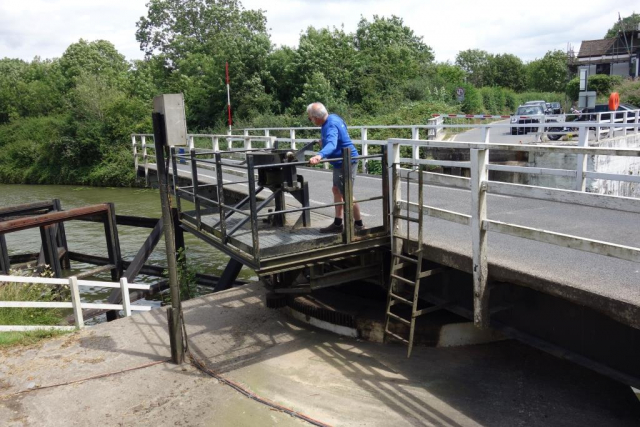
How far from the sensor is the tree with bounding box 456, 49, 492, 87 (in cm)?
7694

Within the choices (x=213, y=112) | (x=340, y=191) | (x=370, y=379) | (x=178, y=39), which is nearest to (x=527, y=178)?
(x=340, y=191)

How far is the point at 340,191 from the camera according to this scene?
7.02m

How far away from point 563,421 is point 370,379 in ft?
6.23

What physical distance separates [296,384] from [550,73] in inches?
2815

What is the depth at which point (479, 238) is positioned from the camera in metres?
5.54

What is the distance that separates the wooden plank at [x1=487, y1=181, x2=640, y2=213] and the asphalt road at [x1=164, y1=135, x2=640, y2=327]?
0.65 metres

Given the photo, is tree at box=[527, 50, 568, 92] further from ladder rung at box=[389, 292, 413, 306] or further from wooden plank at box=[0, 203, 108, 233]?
ladder rung at box=[389, 292, 413, 306]

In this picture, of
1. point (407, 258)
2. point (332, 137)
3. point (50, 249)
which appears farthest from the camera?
point (50, 249)

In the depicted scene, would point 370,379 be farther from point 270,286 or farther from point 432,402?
point 270,286

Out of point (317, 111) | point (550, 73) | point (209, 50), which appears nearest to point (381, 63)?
point (209, 50)

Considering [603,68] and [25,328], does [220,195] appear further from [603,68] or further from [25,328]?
[603,68]

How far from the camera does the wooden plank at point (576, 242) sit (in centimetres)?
433

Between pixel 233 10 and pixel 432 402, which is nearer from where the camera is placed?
pixel 432 402

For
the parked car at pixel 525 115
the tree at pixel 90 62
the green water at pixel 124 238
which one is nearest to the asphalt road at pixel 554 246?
the green water at pixel 124 238
